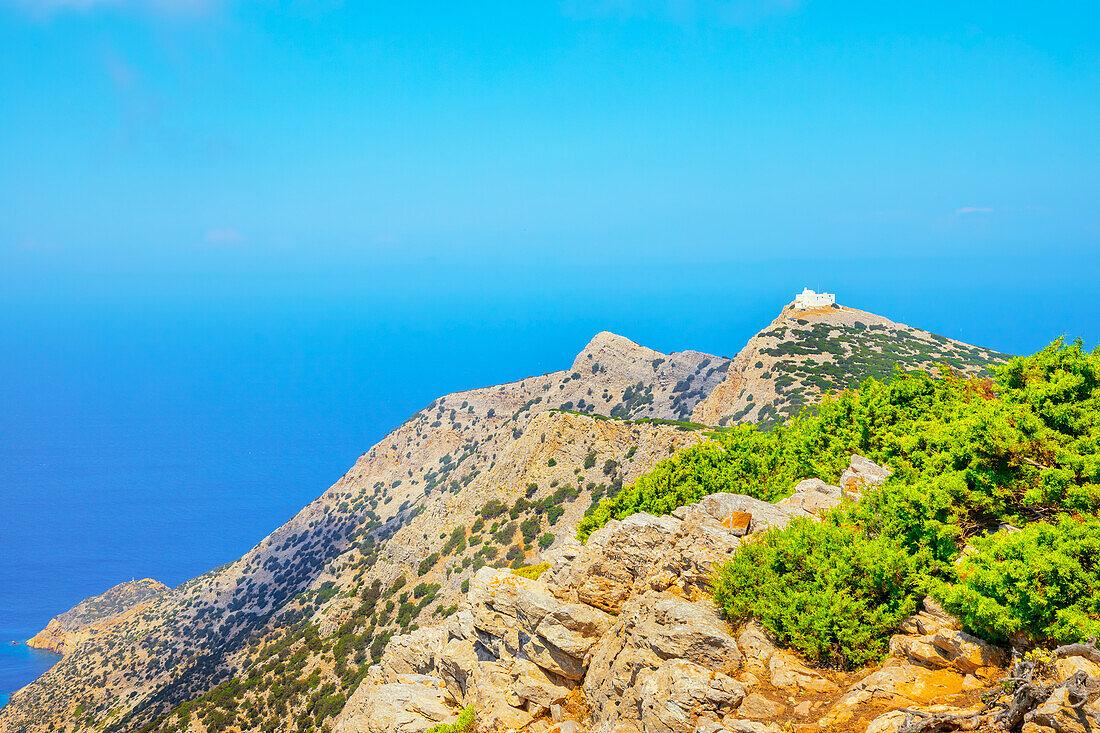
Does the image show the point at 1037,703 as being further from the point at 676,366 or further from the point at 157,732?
the point at 676,366

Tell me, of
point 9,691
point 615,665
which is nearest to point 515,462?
point 615,665

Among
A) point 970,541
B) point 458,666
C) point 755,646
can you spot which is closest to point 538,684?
point 458,666

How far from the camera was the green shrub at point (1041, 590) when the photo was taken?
31.9 feet

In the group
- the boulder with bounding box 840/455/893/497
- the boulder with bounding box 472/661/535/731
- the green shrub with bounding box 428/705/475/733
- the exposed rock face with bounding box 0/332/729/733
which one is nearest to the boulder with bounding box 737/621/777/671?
the boulder with bounding box 840/455/893/497

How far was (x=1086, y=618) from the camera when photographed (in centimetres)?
946

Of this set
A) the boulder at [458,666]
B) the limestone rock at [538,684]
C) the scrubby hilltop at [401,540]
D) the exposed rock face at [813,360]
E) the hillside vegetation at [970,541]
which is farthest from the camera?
the exposed rock face at [813,360]

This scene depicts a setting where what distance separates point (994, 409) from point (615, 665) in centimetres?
1202

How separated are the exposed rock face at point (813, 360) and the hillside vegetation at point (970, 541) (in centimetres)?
4336

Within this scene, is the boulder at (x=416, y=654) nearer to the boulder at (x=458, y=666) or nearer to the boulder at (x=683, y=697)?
the boulder at (x=458, y=666)

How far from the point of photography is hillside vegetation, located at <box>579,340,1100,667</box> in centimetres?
1017

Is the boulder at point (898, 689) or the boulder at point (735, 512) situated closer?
the boulder at point (898, 689)

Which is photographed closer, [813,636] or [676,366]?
[813,636]

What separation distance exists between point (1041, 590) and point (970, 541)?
2791mm

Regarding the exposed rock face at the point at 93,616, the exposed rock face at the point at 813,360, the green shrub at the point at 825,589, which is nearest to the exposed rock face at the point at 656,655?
the green shrub at the point at 825,589
